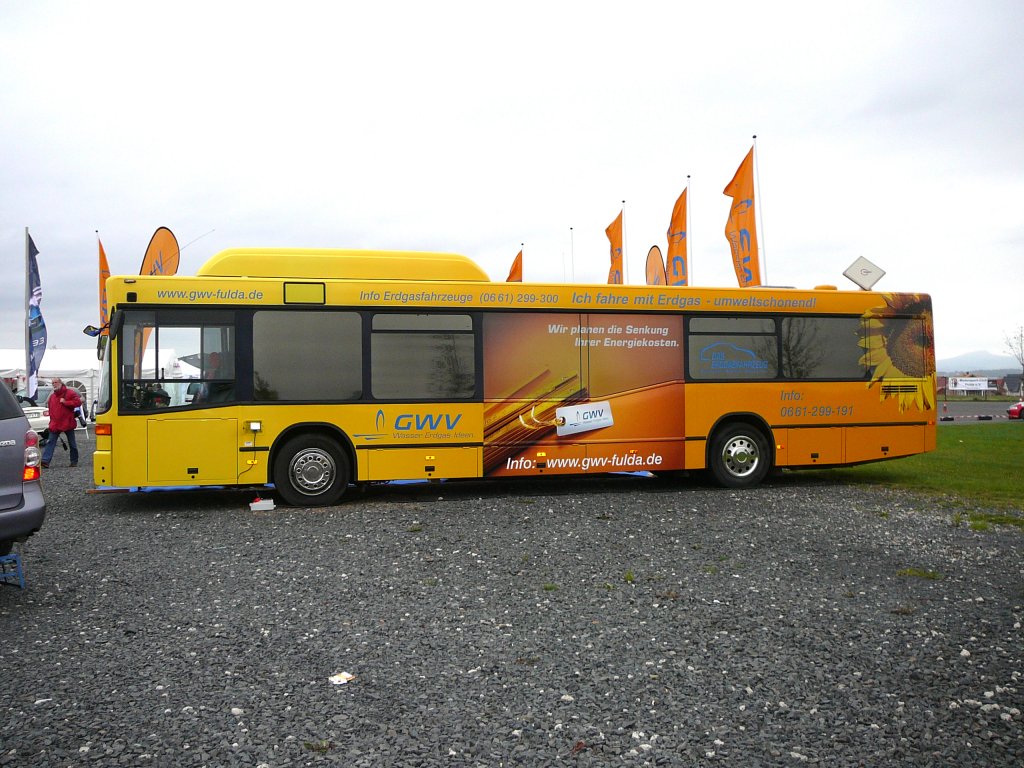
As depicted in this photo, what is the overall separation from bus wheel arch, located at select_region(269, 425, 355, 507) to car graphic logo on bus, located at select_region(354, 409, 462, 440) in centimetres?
40

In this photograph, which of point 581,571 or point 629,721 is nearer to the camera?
point 629,721

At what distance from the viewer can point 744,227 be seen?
19641 millimetres

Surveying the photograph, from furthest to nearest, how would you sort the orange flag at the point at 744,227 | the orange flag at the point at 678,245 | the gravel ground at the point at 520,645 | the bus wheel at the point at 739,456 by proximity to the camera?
the orange flag at the point at 678,245 → the orange flag at the point at 744,227 → the bus wheel at the point at 739,456 → the gravel ground at the point at 520,645

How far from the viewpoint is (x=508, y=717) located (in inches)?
156

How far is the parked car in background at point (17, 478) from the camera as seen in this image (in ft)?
20.0

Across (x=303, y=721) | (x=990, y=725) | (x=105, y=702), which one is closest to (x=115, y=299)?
(x=105, y=702)

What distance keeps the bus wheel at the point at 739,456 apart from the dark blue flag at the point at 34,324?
20.1 meters

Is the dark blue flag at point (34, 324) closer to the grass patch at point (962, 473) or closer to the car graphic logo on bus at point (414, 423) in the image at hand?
the car graphic logo on bus at point (414, 423)

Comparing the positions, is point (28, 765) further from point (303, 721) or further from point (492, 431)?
point (492, 431)

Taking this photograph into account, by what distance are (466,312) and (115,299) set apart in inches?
177

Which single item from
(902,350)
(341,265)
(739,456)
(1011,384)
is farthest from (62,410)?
(1011,384)

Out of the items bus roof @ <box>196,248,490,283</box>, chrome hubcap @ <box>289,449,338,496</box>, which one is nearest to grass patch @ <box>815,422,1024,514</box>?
bus roof @ <box>196,248,490,283</box>

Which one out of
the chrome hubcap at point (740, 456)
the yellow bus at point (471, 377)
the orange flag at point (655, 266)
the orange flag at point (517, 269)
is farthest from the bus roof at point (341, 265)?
the orange flag at point (517, 269)

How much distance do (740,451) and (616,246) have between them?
43.2 feet
